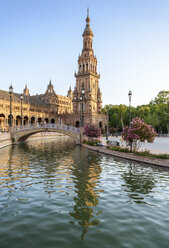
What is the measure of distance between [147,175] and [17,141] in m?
38.7

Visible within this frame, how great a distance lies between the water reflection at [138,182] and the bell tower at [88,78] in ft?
248

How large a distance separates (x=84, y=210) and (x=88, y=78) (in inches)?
3583

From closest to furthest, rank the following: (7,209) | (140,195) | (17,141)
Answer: (7,209) → (140,195) → (17,141)

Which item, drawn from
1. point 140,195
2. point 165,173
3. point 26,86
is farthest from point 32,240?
point 26,86

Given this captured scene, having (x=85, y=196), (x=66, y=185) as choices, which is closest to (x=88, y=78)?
(x=66, y=185)

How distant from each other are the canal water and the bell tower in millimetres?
79243

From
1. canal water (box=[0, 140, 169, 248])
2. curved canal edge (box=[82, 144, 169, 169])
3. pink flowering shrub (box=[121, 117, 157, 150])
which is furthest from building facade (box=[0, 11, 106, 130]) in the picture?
canal water (box=[0, 140, 169, 248])

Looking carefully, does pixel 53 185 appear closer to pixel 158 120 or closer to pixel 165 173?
pixel 165 173

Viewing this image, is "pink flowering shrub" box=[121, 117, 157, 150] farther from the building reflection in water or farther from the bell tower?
the bell tower

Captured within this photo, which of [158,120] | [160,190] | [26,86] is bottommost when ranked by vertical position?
[160,190]

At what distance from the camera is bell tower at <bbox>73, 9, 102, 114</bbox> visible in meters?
95.9

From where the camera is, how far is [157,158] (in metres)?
21.9

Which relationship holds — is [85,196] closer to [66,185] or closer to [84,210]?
[84,210]

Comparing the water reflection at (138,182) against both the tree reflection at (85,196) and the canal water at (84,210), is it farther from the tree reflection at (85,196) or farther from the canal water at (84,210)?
the tree reflection at (85,196)
